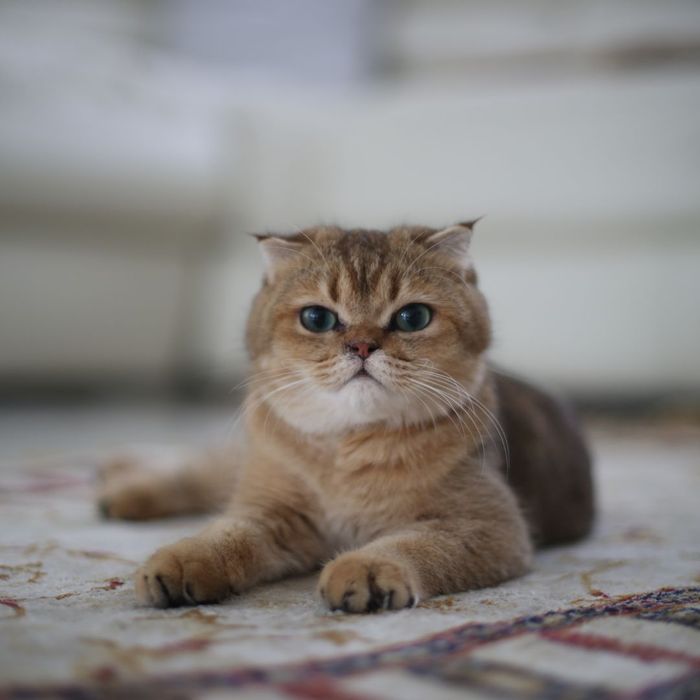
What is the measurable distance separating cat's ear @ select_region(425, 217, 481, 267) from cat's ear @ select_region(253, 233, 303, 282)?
0.26 meters

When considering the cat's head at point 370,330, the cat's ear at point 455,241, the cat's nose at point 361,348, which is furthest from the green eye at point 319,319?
the cat's ear at point 455,241

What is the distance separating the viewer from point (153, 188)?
161 inches

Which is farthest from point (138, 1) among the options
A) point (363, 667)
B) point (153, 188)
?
point (363, 667)

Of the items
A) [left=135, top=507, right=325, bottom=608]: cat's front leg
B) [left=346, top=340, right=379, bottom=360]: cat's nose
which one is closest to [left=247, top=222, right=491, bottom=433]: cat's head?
[left=346, top=340, right=379, bottom=360]: cat's nose

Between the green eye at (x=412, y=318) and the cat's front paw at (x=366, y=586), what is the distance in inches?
17.6

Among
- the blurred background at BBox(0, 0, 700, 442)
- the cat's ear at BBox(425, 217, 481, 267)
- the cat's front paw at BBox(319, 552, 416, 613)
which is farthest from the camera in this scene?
the blurred background at BBox(0, 0, 700, 442)

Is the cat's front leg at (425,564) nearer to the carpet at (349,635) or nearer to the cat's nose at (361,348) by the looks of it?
the carpet at (349,635)

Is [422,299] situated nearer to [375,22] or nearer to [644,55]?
[644,55]

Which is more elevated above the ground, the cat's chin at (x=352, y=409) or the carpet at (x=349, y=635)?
the cat's chin at (x=352, y=409)

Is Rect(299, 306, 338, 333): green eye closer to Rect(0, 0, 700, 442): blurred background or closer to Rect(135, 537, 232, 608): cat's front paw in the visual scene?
Rect(135, 537, 232, 608): cat's front paw

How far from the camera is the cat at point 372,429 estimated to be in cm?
133

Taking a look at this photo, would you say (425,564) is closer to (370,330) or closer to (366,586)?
(366,586)

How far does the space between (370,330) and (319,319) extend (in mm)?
118

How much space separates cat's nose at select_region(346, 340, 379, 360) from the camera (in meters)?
1.37
